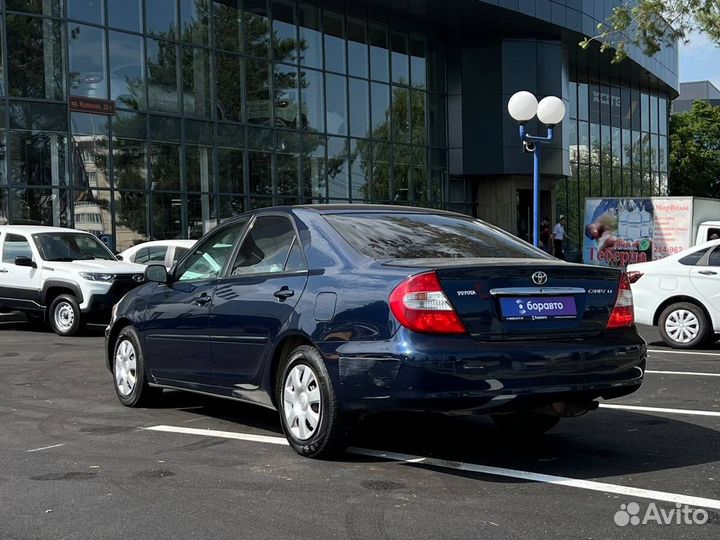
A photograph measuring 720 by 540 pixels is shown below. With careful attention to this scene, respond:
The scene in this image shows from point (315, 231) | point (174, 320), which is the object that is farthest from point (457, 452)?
point (174, 320)

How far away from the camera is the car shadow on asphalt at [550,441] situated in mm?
5523

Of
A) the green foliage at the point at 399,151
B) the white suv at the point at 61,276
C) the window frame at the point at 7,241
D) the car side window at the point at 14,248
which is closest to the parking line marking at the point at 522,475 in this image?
the white suv at the point at 61,276

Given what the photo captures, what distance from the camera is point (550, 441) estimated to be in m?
6.22

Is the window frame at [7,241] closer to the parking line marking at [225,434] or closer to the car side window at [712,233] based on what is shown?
the parking line marking at [225,434]

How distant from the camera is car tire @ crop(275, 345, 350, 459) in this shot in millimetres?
5398

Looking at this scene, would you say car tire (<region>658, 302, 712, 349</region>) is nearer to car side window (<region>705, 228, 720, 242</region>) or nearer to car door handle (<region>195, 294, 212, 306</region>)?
car door handle (<region>195, 294, 212, 306</region>)

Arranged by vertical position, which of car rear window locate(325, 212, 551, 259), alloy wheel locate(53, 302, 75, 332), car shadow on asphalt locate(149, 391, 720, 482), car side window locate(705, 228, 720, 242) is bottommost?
car shadow on asphalt locate(149, 391, 720, 482)

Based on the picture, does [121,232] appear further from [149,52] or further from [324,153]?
[324,153]

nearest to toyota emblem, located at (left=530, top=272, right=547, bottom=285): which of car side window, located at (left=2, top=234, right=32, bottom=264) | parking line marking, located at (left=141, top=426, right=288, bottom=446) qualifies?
parking line marking, located at (left=141, top=426, right=288, bottom=446)

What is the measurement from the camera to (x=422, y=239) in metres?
6.03

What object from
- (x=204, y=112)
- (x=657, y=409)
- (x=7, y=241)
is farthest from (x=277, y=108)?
(x=657, y=409)

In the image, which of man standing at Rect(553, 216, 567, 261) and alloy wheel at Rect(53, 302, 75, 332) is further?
man standing at Rect(553, 216, 567, 261)

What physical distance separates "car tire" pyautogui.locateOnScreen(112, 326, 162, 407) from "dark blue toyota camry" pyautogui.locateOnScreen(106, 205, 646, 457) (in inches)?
29.9

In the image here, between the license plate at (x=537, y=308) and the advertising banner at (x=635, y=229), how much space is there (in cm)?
1957
